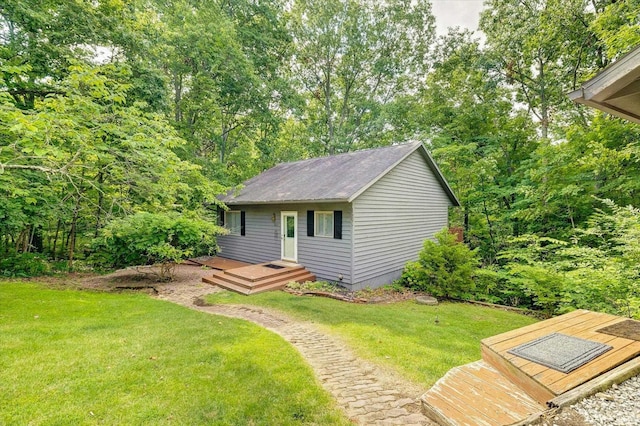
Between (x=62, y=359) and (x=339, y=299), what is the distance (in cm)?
581

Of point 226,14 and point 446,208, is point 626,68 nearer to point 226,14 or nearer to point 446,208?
point 446,208

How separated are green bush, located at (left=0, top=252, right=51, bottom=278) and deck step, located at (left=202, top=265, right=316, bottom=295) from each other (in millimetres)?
5270

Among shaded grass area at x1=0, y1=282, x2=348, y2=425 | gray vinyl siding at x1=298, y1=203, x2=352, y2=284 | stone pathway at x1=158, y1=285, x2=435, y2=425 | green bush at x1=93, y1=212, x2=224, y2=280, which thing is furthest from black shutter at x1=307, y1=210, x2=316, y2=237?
shaded grass area at x1=0, y1=282, x2=348, y2=425

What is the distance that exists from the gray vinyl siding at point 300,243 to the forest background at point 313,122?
1.52 metres

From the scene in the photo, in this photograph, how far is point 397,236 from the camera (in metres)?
10.8

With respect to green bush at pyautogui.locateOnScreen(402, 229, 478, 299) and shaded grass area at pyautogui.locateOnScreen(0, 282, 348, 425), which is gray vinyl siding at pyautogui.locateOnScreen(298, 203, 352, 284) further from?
shaded grass area at pyautogui.locateOnScreen(0, 282, 348, 425)

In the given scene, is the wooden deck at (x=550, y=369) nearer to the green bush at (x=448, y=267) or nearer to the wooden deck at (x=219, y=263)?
the green bush at (x=448, y=267)

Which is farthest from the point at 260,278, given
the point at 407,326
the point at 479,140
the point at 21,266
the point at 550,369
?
the point at 479,140

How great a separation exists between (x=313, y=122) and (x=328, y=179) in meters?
14.0

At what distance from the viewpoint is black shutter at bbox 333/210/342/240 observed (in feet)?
30.0

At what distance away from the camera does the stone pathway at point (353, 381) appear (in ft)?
9.66

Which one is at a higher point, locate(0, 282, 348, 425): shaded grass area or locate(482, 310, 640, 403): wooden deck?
locate(482, 310, 640, 403): wooden deck

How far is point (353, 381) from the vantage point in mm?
3613

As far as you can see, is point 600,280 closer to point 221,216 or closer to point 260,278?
point 260,278
